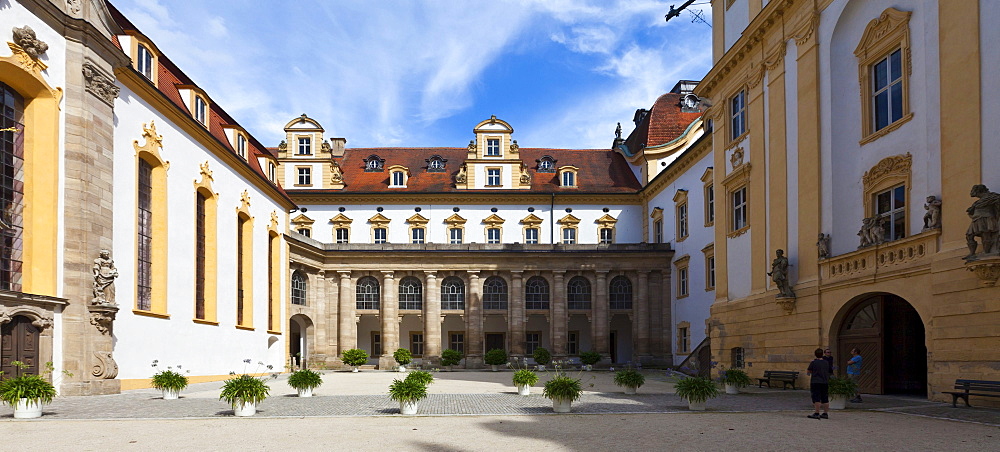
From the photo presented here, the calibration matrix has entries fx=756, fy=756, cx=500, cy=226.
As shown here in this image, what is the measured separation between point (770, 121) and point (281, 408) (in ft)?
56.7

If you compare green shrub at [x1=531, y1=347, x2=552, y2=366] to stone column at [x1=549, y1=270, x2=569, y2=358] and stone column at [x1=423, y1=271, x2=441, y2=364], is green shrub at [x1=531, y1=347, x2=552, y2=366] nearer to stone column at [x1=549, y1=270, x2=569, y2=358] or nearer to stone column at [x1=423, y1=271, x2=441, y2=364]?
stone column at [x1=549, y1=270, x2=569, y2=358]

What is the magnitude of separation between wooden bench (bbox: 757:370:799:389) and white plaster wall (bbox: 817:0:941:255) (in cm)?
380

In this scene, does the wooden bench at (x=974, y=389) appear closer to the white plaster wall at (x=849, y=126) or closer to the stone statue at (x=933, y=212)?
→ the stone statue at (x=933, y=212)

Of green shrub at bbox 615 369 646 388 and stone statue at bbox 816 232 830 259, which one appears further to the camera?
green shrub at bbox 615 369 646 388

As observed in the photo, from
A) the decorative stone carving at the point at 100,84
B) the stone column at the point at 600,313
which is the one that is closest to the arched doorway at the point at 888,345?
the decorative stone carving at the point at 100,84

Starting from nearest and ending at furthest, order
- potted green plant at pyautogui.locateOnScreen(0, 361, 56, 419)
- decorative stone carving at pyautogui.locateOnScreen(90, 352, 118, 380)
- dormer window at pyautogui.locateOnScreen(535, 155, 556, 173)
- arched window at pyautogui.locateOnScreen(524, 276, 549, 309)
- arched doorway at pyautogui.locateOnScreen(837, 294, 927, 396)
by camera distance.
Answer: potted green plant at pyautogui.locateOnScreen(0, 361, 56, 419)
arched doorway at pyautogui.locateOnScreen(837, 294, 927, 396)
decorative stone carving at pyautogui.locateOnScreen(90, 352, 118, 380)
arched window at pyautogui.locateOnScreen(524, 276, 549, 309)
dormer window at pyautogui.locateOnScreen(535, 155, 556, 173)

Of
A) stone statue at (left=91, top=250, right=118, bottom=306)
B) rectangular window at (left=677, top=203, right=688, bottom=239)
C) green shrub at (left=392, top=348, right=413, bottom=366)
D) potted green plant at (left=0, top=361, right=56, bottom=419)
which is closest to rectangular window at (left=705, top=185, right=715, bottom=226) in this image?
rectangular window at (left=677, top=203, right=688, bottom=239)

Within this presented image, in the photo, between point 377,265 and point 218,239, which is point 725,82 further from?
point 377,265

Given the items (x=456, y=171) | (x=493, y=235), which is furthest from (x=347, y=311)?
(x=456, y=171)

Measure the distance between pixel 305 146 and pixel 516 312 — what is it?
17.6 meters

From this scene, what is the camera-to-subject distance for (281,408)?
56.4 ft

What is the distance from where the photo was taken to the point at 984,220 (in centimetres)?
1499

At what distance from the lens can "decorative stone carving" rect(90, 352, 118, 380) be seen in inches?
A: 825

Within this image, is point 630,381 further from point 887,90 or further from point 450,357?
point 450,357
